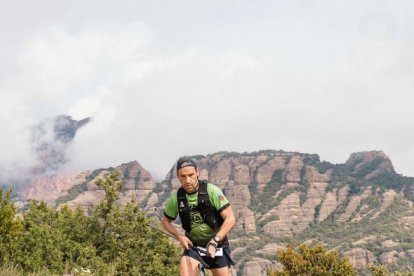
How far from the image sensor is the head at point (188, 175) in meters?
7.15

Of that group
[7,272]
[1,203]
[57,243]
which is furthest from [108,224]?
[7,272]

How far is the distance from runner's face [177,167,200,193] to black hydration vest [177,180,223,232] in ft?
0.38

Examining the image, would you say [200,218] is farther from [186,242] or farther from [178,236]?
[178,236]

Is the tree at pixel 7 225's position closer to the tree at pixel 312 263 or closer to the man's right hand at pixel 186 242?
the man's right hand at pixel 186 242

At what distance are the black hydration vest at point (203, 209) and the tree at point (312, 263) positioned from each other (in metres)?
43.1

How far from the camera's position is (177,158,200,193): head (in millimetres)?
7147

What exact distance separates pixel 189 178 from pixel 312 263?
151ft

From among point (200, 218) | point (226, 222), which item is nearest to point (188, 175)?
point (200, 218)

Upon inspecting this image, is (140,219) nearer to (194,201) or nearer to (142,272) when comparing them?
(142,272)

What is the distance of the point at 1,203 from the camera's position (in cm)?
2867

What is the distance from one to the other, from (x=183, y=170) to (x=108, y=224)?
3306 centimetres

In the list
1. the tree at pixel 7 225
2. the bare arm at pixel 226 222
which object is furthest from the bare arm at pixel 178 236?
the tree at pixel 7 225

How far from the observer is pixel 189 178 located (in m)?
7.14

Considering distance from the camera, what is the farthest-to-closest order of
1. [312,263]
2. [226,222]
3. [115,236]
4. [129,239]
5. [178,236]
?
[312,263], [115,236], [129,239], [178,236], [226,222]
